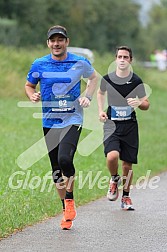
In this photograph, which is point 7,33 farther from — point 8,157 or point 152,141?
point 8,157

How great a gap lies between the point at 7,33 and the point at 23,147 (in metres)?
34.6

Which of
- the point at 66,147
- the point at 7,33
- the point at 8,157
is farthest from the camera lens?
the point at 7,33

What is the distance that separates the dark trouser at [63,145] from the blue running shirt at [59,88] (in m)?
0.07

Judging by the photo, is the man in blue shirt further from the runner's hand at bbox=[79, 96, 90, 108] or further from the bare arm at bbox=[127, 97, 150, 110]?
the bare arm at bbox=[127, 97, 150, 110]

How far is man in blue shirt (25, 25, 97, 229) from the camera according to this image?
28.6 feet

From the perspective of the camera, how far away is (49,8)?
210ft

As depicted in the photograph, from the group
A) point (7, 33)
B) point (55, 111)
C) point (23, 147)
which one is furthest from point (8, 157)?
point (7, 33)

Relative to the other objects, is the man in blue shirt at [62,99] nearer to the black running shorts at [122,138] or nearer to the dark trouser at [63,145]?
the dark trouser at [63,145]

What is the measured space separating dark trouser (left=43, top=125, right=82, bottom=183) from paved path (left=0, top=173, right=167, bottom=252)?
0.68 metres

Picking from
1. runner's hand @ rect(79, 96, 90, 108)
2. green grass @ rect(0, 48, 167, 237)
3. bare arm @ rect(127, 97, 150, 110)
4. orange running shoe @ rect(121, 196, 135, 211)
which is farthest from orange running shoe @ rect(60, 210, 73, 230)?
bare arm @ rect(127, 97, 150, 110)

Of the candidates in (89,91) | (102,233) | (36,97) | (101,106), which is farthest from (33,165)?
(102,233)

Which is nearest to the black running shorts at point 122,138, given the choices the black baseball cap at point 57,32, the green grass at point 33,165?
the green grass at point 33,165

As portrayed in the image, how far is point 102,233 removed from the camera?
8.50 m

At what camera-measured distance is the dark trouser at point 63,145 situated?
870 centimetres
